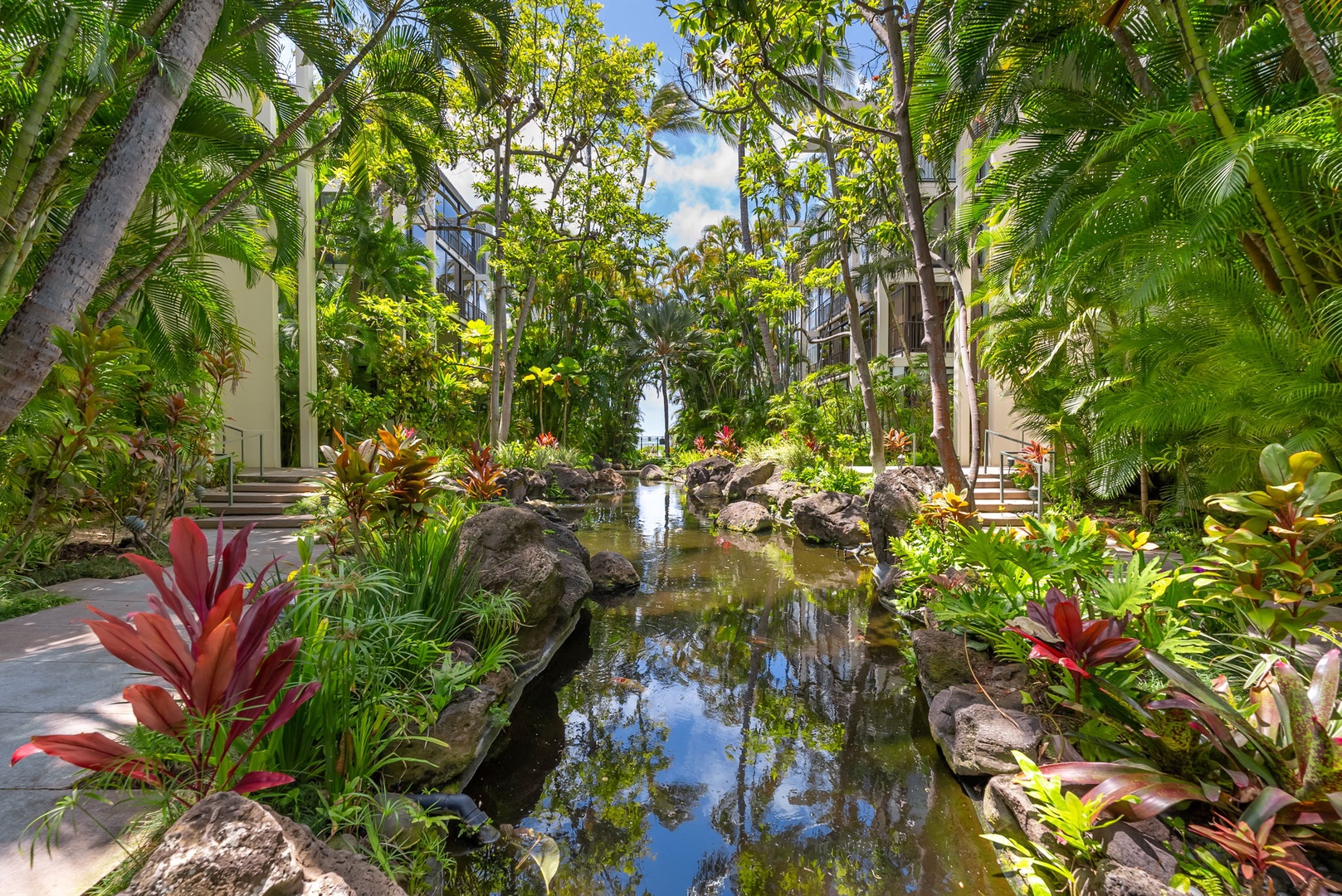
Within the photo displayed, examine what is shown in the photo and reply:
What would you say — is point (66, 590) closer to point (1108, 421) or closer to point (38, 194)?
point (38, 194)

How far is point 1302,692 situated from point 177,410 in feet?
29.4

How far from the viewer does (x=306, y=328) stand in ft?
45.3

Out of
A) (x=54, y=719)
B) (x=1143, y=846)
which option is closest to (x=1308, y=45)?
(x=1143, y=846)

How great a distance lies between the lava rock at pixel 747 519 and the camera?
1262cm

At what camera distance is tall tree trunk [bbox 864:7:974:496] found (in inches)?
267

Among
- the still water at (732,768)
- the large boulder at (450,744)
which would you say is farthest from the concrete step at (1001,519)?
the large boulder at (450,744)

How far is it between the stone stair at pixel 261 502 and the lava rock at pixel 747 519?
292 inches

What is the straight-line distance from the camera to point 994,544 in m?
4.84

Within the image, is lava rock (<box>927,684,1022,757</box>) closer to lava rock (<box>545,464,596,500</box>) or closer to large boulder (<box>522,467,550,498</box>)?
large boulder (<box>522,467,550,498</box>)

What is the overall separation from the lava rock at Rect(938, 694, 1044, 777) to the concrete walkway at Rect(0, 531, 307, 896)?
3710mm

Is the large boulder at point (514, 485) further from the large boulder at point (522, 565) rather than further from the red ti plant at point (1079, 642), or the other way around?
the red ti plant at point (1079, 642)

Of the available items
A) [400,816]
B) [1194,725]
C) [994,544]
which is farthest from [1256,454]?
[400,816]

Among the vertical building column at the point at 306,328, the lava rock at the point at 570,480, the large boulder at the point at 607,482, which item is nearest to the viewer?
the vertical building column at the point at 306,328

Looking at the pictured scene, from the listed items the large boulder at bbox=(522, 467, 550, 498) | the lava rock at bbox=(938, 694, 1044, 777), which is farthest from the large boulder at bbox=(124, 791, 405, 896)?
the large boulder at bbox=(522, 467, 550, 498)
